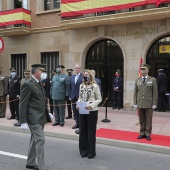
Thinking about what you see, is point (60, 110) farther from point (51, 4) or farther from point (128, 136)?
point (51, 4)

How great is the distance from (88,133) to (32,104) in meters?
1.52

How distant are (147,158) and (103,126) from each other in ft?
9.51

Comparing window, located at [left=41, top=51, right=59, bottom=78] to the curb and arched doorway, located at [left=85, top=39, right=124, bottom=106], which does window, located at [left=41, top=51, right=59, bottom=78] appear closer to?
arched doorway, located at [left=85, top=39, right=124, bottom=106]

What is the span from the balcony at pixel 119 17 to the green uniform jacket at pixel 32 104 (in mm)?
7191

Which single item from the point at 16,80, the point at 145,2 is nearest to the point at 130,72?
the point at 145,2

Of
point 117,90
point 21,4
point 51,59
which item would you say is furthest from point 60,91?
point 21,4

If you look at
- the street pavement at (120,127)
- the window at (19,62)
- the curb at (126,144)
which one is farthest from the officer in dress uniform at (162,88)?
the window at (19,62)

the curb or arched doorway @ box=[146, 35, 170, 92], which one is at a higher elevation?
arched doorway @ box=[146, 35, 170, 92]

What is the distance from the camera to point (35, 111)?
180 inches

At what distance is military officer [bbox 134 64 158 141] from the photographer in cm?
659

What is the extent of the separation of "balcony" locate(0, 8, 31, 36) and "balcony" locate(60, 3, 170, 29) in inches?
107

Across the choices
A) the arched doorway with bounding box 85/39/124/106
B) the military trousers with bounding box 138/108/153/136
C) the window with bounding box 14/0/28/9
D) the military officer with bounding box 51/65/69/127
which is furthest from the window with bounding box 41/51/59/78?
the military trousers with bounding box 138/108/153/136

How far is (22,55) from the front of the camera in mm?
15258

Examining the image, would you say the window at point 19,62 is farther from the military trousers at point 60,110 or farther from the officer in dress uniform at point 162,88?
the officer in dress uniform at point 162,88
